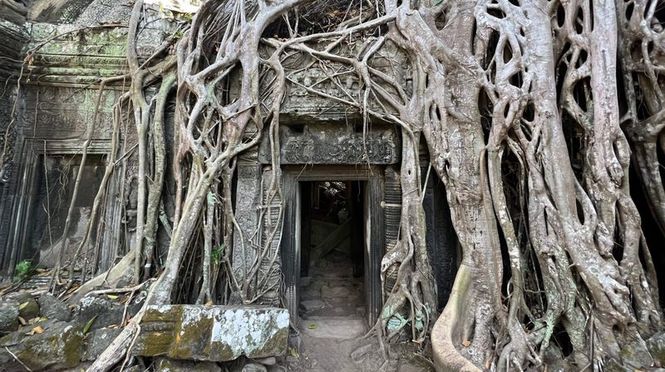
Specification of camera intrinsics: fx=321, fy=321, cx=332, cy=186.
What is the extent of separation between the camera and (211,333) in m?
2.08

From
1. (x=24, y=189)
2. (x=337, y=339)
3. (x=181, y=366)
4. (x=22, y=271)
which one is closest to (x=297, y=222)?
(x=337, y=339)

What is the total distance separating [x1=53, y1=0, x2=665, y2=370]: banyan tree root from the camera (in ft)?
7.22

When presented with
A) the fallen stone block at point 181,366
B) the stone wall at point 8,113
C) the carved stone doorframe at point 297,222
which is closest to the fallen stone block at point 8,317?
the stone wall at point 8,113

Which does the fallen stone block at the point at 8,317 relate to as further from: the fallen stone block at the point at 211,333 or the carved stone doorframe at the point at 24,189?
the fallen stone block at the point at 211,333

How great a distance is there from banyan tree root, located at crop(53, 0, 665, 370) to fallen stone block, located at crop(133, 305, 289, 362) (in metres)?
0.25

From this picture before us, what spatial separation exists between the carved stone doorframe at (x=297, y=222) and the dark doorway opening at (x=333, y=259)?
0.74ft

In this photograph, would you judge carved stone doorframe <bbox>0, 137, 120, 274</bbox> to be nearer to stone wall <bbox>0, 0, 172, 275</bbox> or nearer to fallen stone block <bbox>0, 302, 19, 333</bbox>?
stone wall <bbox>0, 0, 172, 275</bbox>

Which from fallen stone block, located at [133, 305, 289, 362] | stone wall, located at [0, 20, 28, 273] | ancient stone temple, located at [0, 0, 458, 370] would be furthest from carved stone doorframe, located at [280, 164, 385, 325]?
stone wall, located at [0, 20, 28, 273]

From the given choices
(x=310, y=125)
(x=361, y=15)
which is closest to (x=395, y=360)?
(x=310, y=125)

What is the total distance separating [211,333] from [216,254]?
79 cm

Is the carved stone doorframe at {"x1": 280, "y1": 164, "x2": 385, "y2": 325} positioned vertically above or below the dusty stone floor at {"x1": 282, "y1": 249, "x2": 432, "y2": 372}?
above

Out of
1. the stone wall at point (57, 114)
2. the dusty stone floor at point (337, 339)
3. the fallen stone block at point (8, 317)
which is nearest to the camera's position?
Result: the fallen stone block at point (8, 317)

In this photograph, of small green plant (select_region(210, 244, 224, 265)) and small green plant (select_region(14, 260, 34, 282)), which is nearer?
small green plant (select_region(210, 244, 224, 265))

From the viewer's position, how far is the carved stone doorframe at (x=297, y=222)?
9.92 ft
